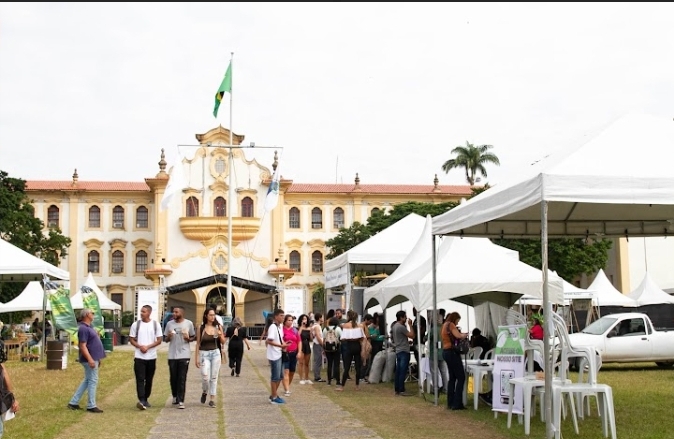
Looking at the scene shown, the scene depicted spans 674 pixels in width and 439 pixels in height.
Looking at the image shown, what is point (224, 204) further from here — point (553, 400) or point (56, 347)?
point (553, 400)

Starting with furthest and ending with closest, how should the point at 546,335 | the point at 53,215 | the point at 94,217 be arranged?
the point at 94,217, the point at 53,215, the point at 546,335

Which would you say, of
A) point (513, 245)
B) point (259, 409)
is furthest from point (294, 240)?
point (259, 409)

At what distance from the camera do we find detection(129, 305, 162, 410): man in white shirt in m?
14.0

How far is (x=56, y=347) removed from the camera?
23.9m

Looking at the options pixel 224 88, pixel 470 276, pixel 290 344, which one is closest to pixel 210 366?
pixel 290 344

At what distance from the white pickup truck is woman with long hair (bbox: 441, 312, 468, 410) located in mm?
9415

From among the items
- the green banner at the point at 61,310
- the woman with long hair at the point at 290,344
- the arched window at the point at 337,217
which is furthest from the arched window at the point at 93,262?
the woman with long hair at the point at 290,344

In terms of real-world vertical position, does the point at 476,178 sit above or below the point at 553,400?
above

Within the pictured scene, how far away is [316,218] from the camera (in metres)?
67.5

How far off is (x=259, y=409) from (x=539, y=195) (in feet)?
21.5

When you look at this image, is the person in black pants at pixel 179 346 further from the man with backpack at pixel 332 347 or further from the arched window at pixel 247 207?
the arched window at pixel 247 207

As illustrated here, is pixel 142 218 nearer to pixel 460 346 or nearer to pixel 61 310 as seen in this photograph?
pixel 61 310

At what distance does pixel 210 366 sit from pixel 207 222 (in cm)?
4818

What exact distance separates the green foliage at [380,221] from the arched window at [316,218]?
6170 millimetres
